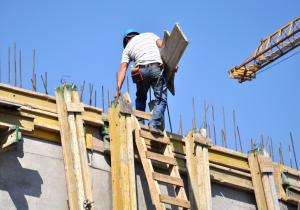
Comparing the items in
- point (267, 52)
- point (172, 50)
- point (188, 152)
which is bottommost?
point (188, 152)

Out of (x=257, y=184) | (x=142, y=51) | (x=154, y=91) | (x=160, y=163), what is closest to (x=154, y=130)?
(x=160, y=163)

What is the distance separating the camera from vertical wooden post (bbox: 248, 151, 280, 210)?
11602 mm

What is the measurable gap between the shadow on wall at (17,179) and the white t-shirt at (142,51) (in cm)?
229

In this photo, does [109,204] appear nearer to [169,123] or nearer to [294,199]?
[169,123]

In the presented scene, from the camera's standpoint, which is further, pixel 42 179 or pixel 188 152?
pixel 188 152

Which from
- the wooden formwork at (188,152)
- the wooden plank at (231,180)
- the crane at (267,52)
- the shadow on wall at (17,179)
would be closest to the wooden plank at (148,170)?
the wooden formwork at (188,152)

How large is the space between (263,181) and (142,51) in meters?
2.91

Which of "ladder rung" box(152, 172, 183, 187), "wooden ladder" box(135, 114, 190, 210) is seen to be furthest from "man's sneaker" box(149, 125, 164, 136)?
"ladder rung" box(152, 172, 183, 187)

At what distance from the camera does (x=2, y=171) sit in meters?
9.34

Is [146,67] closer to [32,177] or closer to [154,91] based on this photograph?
[154,91]

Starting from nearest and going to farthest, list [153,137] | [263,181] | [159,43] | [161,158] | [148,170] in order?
[148,170], [161,158], [153,137], [159,43], [263,181]

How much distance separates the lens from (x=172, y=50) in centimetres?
1067

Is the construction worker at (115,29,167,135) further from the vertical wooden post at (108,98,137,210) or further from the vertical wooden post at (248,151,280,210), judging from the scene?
the vertical wooden post at (248,151,280,210)

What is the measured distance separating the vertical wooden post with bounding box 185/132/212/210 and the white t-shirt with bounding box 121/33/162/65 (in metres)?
1.26
